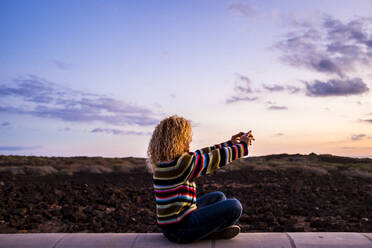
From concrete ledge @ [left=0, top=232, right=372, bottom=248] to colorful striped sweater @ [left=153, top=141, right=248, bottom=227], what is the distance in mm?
311

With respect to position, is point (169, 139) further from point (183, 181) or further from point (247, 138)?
point (247, 138)

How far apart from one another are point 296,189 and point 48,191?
274 inches

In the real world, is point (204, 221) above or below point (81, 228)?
above

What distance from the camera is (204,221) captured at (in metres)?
3.18

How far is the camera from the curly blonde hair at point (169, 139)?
3.12 meters

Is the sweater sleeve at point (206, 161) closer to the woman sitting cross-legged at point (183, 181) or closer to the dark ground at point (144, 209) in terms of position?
the woman sitting cross-legged at point (183, 181)

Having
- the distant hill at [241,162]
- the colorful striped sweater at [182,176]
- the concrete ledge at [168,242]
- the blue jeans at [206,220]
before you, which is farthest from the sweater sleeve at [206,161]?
the distant hill at [241,162]

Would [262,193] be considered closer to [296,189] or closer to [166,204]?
[296,189]

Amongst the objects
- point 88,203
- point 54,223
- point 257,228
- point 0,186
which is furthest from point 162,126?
point 0,186

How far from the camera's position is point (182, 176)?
10.0 ft

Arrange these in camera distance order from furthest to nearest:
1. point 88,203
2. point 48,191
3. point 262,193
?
point 262,193 → point 48,191 → point 88,203

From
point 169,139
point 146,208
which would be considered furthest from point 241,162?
point 169,139

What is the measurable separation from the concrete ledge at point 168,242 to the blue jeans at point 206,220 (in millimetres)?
116

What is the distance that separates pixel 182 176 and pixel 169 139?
30 centimetres
